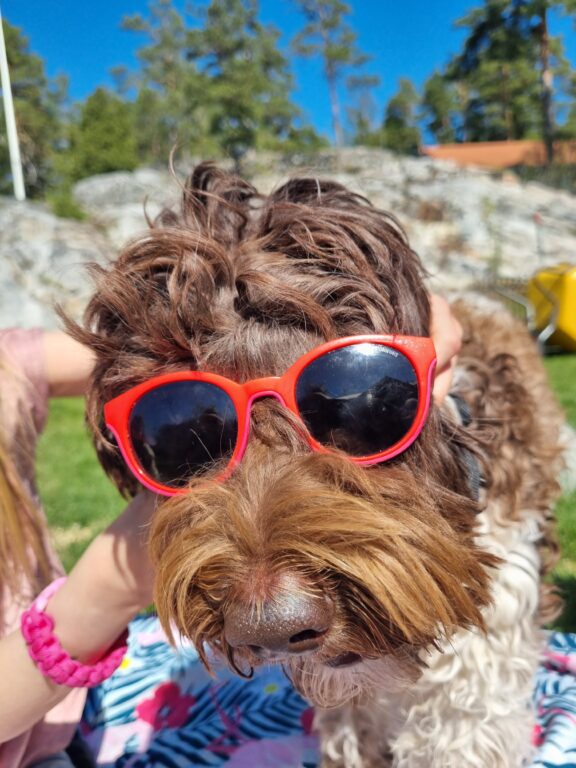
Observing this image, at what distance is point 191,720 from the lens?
3.11 metres

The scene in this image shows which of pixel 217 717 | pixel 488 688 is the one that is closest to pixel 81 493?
pixel 217 717

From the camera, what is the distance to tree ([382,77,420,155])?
59.7 m

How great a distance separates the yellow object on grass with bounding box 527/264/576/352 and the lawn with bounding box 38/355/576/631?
0.91 m

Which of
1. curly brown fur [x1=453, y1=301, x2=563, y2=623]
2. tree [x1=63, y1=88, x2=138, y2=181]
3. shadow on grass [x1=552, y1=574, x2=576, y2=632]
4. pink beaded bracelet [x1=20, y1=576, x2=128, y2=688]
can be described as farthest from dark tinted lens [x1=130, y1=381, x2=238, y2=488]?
tree [x1=63, y1=88, x2=138, y2=181]

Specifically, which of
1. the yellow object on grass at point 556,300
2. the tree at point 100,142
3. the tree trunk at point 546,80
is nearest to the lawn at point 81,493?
the yellow object on grass at point 556,300

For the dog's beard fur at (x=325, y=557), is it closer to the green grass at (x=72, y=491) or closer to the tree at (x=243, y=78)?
the green grass at (x=72, y=491)

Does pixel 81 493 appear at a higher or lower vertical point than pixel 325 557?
lower

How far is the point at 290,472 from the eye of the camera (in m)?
1.56

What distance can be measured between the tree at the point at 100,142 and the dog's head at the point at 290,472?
3184 cm

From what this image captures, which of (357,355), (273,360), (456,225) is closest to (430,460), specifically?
(357,355)

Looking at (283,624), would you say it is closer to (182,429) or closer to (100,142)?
(182,429)

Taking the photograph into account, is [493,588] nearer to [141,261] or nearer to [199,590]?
[199,590]

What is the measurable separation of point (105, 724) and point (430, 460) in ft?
7.68

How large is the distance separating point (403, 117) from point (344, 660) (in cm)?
7417
